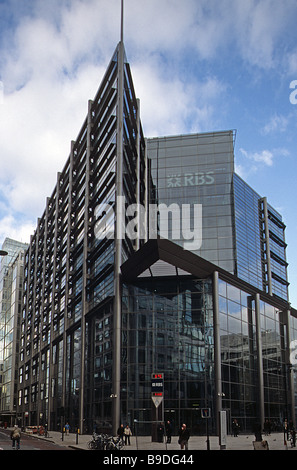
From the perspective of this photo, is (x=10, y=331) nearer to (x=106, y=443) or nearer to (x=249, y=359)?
(x=249, y=359)

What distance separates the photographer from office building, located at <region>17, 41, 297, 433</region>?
48969 millimetres

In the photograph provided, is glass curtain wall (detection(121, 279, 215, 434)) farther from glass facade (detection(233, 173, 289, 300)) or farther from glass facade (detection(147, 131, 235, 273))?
glass facade (detection(233, 173, 289, 300))

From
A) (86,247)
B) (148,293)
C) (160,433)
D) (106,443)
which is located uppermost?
(86,247)

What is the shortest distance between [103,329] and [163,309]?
30.0ft

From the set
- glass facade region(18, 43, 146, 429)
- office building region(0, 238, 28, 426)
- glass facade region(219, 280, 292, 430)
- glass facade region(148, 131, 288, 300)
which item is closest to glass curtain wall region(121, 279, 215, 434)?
glass facade region(219, 280, 292, 430)

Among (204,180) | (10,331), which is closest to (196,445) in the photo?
(204,180)

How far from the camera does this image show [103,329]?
56.2 meters

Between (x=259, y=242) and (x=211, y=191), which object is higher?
(x=211, y=191)

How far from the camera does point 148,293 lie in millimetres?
51375

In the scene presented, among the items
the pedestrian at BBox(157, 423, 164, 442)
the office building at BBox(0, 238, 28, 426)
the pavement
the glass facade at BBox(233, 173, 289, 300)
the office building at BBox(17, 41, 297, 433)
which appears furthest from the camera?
the office building at BBox(0, 238, 28, 426)

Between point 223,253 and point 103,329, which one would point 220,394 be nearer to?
point 103,329

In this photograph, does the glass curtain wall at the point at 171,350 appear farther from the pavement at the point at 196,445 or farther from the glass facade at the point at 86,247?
the pavement at the point at 196,445

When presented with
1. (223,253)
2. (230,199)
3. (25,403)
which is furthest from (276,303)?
(25,403)

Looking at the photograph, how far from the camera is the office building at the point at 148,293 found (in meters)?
49.0
